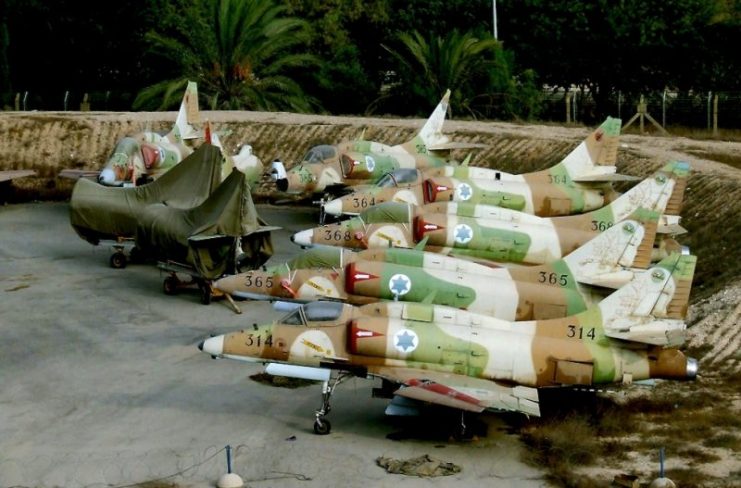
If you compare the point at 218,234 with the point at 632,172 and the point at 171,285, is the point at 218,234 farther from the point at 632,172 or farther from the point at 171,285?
the point at 632,172

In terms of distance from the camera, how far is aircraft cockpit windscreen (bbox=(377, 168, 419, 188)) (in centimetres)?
4000

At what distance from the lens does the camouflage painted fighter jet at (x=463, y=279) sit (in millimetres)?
28375

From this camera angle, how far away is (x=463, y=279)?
28609mm

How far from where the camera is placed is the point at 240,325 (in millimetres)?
33781

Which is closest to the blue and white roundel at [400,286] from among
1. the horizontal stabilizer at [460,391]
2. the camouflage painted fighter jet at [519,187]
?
the horizontal stabilizer at [460,391]

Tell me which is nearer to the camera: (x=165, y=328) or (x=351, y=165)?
(x=165, y=328)

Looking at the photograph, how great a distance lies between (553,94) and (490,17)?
5.68 m

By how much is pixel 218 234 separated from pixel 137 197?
5.84 metres

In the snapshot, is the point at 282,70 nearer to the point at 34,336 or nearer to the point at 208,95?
the point at 208,95

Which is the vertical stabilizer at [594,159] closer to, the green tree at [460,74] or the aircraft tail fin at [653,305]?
the aircraft tail fin at [653,305]

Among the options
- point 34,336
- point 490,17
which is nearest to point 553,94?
point 490,17

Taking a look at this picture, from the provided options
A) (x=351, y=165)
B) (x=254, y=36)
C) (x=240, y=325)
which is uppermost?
(x=254, y=36)

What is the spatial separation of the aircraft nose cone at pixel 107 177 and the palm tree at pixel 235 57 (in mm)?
18103

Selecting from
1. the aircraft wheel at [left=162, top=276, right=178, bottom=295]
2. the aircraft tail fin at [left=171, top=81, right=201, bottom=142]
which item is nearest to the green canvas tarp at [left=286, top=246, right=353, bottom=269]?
the aircraft wheel at [left=162, top=276, right=178, bottom=295]
